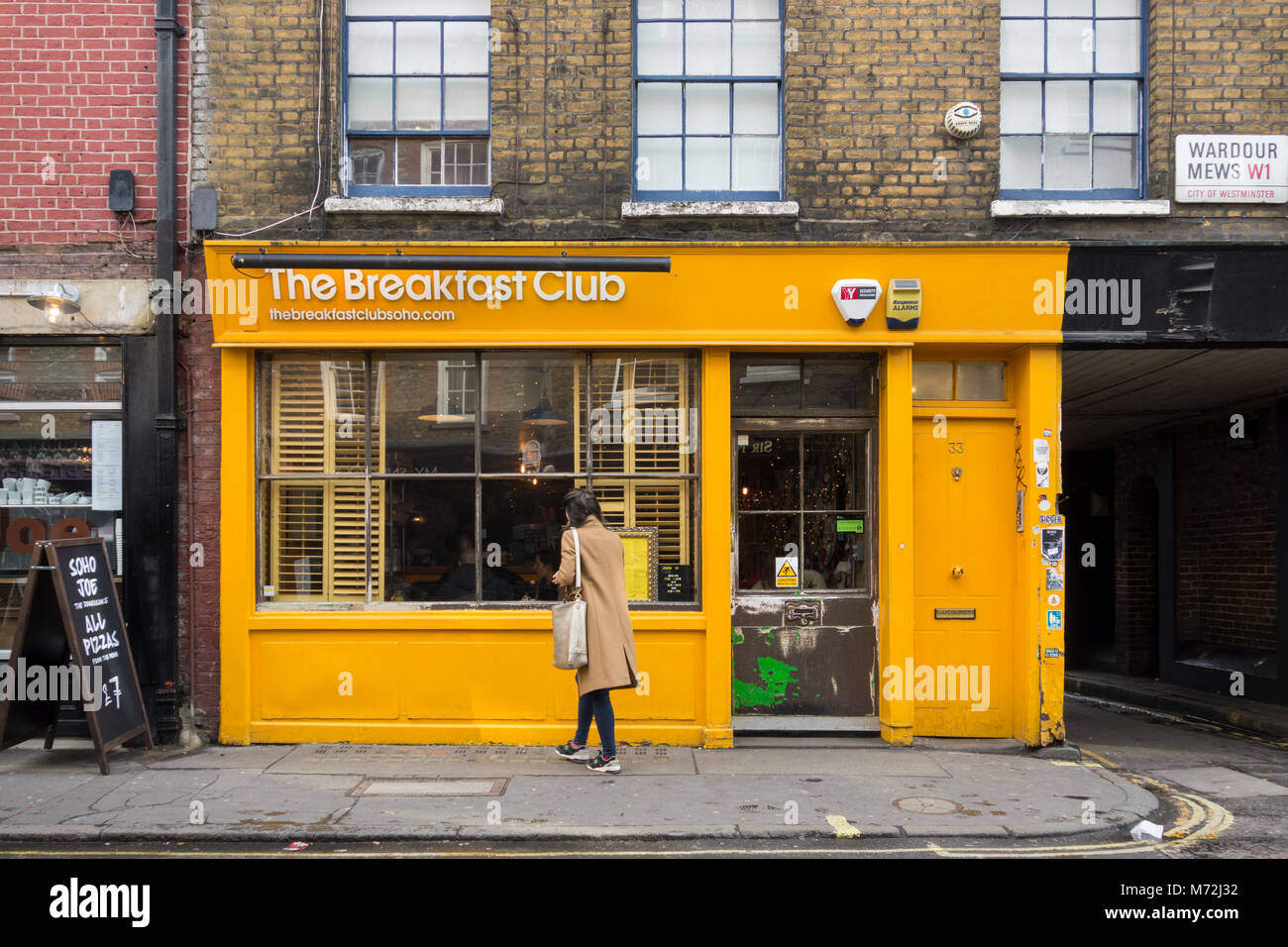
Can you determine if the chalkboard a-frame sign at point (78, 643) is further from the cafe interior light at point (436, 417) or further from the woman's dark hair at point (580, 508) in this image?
the woman's dark hair at point (580, 508)

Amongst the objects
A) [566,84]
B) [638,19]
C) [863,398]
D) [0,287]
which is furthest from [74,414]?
[863,398]

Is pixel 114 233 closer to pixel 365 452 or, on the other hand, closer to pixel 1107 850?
pixel 365 452

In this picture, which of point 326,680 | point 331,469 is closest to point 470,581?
point 326,680

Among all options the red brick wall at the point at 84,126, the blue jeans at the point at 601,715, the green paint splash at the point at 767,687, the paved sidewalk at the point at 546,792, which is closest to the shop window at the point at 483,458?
the green paint splash at the point at 767,687

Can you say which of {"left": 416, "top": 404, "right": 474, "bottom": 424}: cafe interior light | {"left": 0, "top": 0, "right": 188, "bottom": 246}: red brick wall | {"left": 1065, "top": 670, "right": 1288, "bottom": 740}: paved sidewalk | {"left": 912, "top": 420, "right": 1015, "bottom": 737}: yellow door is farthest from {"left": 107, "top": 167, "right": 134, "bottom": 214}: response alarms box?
{"left": 1065, "top": 670, "right": 1288, "bottom": 740}: paved sidewalk

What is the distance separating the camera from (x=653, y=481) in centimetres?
838

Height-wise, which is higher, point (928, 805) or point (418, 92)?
point (418, 92)

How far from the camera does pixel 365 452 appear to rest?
330 inches

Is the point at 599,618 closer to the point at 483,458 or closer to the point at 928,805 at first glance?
the point at 483,458

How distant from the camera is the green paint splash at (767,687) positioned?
841cm

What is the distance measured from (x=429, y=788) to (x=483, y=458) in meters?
2.71

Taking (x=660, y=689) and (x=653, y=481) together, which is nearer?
(x=660, y=689)

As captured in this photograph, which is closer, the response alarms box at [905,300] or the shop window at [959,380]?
the response alarms box at [905,300]

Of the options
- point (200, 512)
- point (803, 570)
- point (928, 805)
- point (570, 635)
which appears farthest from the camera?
point (803, 570)
